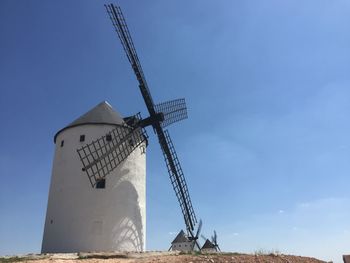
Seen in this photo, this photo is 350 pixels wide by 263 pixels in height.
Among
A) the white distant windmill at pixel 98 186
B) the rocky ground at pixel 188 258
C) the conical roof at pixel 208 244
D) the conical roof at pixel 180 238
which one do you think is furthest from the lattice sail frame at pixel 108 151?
the conical roof at pixel 208 244

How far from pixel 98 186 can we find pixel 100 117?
4.52 m

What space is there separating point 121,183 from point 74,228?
11.9ft

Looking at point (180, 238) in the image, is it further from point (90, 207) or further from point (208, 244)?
point (90, 207)

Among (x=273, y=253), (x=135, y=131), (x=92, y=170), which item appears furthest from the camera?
(x=135, y=131)

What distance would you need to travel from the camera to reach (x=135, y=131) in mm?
22453

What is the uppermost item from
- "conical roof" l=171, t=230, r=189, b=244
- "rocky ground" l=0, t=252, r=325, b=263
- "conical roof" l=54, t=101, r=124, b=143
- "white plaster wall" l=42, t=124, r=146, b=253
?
"conical roof" l=54, t=101, r=124, b=143

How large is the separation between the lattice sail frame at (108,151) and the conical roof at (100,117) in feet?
2.97

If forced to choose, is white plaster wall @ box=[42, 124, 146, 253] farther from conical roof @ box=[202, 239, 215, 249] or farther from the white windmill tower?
conical roof @ box=[202, 239, 215, 249]

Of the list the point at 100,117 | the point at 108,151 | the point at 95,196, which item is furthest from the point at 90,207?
the point at 100,117

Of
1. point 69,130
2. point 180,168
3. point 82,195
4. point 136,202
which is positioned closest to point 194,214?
point 180,168

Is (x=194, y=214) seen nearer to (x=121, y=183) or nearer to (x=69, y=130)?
(x=121, y=183)

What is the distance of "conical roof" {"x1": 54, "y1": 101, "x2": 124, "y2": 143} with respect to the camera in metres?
21.9

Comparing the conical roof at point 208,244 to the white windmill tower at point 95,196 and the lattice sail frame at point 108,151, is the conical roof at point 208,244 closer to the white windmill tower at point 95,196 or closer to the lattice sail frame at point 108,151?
the white windmill tower at point 95,196

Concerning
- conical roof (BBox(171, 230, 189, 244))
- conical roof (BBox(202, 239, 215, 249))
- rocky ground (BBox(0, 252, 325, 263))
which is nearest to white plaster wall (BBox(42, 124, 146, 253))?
rocky ground (BBox(0, 252, 325, 263))
